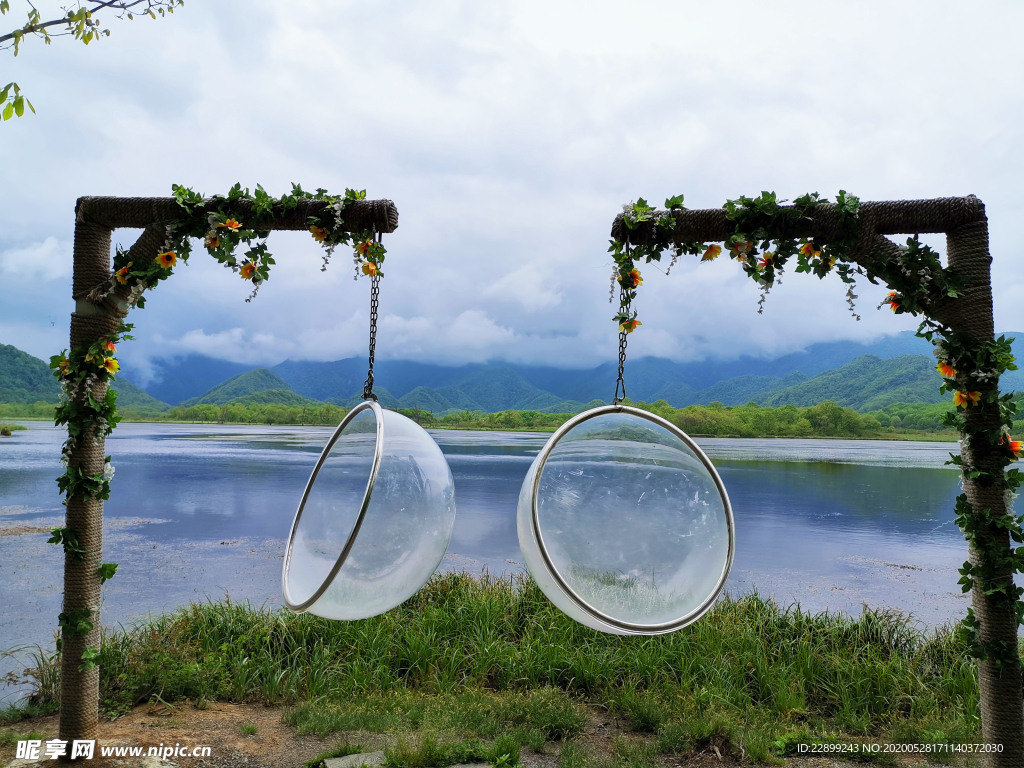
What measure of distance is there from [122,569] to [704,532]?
7.17m

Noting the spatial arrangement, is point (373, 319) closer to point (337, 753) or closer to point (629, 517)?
point (629, 517)

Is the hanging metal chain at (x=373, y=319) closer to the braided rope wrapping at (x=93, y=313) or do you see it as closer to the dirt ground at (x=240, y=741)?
the braided rope wrapping at (x=93, y=313)

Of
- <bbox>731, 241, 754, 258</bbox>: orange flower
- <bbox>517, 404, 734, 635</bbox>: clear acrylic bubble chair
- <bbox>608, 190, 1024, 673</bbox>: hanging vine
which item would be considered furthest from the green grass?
<bbox>731, 241, 754, 258</bbox>: orange flower

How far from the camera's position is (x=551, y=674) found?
3789 mm

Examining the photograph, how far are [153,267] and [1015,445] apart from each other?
11.6ft

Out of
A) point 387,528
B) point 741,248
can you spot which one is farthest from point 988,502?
point 387,528

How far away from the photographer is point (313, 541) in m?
2.90

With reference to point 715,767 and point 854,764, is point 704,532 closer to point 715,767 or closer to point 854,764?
point 715,767

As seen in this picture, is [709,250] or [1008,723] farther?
[709,250]

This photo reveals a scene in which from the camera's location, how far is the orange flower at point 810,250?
8.08 feet

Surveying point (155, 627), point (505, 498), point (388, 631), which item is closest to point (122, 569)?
point (155, 627)

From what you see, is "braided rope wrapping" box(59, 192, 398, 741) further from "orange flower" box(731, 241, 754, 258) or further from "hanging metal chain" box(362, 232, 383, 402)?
"orange flower" box(731, 241, 754, 258)

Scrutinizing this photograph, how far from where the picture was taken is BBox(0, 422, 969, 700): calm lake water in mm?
5696

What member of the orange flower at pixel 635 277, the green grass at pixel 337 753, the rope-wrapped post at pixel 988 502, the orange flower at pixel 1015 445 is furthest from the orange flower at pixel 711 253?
the green grass at pixel 337 753
